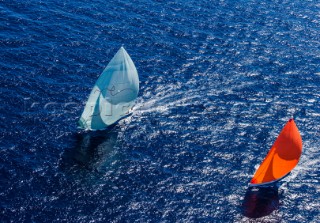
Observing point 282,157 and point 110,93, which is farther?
point 110,93

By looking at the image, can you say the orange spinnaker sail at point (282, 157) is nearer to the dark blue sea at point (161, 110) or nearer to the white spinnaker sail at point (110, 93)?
the dark blue sea at point (161, 110)

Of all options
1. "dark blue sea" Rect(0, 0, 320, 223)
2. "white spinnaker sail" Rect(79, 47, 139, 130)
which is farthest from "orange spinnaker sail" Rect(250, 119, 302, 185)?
"white spinnaker sail" Rect(79, 47, 139, 130)

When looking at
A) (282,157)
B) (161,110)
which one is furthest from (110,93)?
(282,157)

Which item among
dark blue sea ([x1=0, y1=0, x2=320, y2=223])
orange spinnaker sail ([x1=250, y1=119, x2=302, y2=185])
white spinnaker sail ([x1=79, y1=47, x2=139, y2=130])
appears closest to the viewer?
dark blue sea ([x1=0, y1=0, x2=320, y2=223])

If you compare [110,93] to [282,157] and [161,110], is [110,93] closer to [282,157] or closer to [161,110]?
[161,110]

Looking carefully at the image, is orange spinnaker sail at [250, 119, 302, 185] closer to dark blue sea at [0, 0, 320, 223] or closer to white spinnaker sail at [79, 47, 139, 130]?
dark blue sea at [0, 0, 320, 223]

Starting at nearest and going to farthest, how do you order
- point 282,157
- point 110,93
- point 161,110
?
point 282,157 → point 110,93 → point 161,110

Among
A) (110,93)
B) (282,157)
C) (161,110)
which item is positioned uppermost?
(110,93)
